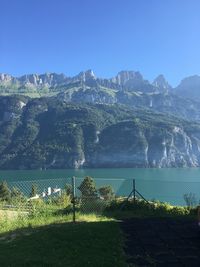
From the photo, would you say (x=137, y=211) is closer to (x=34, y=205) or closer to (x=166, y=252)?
(x=34, y=205)

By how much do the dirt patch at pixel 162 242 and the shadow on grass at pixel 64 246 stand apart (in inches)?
13.1

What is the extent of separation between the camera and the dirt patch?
27.9 feet

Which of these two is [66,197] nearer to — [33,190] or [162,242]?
[33,190]

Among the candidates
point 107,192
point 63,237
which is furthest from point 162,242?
point 107,192

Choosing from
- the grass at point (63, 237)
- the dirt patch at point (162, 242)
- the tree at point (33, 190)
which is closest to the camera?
the grass at point (63, 237)

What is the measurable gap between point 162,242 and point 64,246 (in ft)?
7.52

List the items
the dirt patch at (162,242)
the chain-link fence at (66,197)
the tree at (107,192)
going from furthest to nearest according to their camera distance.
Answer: the tree at (107,192) < the chain-link fence at (66,197) < the dirt patch at (162,242)

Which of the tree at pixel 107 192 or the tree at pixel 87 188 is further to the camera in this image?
the tree at pixel 87 188

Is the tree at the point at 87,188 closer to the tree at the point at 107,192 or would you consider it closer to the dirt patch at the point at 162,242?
the tree at the point at 107,192

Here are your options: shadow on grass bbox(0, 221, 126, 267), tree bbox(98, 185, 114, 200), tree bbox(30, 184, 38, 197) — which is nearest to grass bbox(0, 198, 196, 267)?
shadow on grass bbox(0, 221, 126, 267)

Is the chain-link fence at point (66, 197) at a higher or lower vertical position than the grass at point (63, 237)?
higher

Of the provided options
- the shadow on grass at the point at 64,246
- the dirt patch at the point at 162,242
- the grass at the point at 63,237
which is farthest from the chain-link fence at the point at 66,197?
the dirt patch at the point at 162,242

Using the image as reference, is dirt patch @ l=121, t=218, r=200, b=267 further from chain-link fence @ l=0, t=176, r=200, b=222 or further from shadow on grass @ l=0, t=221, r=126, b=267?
chain-link fence @ l=0, t=176, r=200, b=222

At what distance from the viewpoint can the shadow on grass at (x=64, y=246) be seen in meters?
8.21
